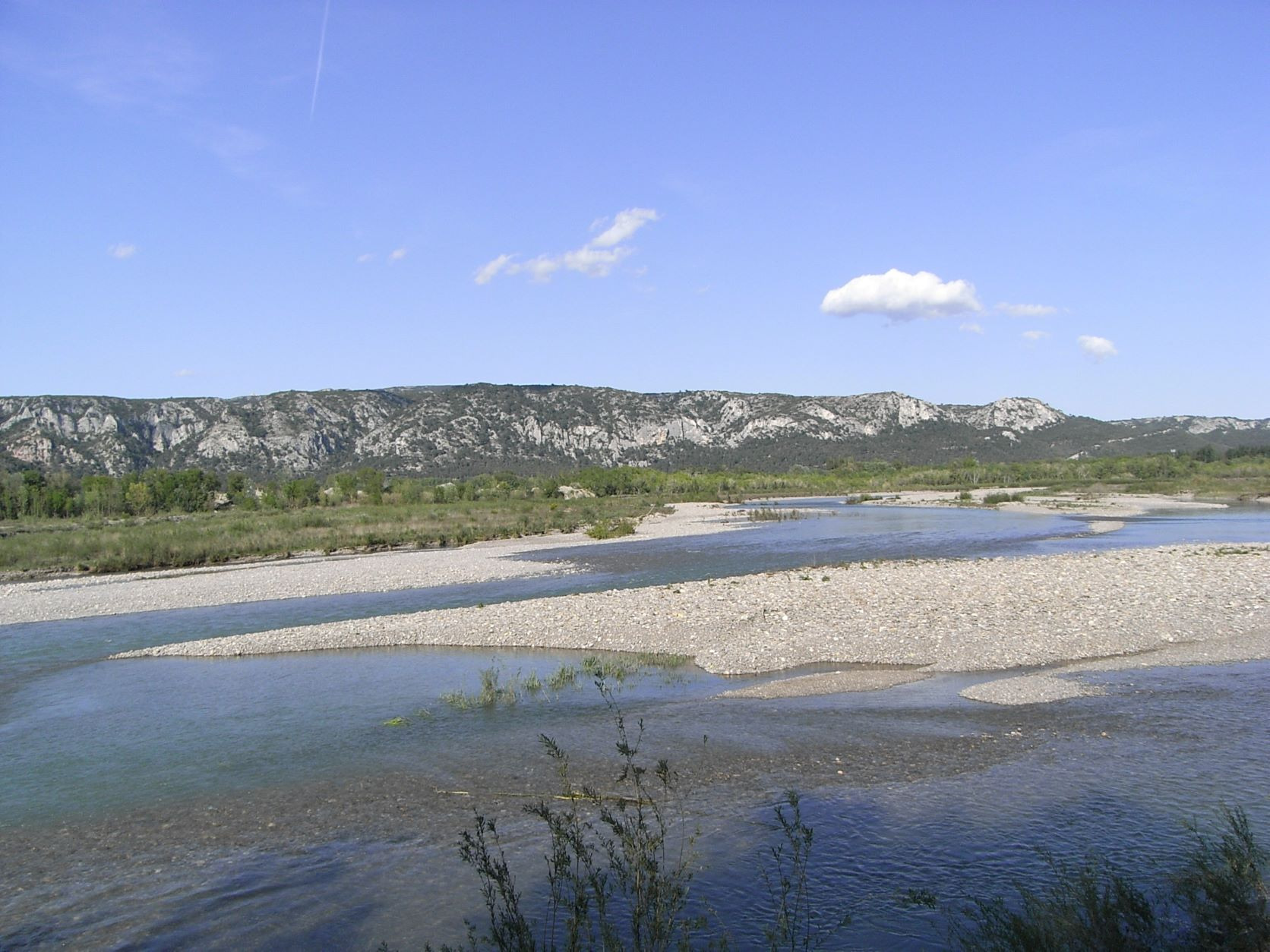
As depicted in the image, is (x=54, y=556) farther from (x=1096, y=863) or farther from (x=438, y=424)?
(x=438, y=424)

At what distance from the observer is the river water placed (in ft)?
30.0

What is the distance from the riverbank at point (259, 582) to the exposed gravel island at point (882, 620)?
1020 centimetres

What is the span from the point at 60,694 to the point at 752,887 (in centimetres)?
1825

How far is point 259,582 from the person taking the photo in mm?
39406

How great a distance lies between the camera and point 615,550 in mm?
50062

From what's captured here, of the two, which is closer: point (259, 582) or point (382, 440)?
point (259, 582)

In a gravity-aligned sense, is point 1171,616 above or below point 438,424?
below

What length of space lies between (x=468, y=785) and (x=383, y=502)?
3181 inches

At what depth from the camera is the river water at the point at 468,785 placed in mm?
9141

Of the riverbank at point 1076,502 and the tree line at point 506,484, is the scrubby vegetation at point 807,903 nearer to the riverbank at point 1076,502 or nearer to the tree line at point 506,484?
the riverbank at point 1076,502

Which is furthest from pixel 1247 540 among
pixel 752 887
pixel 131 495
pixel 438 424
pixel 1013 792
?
pixel 438 424

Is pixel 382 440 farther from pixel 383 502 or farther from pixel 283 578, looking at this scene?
pixel 283 578

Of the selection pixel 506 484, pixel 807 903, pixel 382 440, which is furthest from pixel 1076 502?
pixel 382 440

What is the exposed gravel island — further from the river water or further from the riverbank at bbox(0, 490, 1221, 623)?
the riverbank at bbox(0, 490, 1221, 623)
